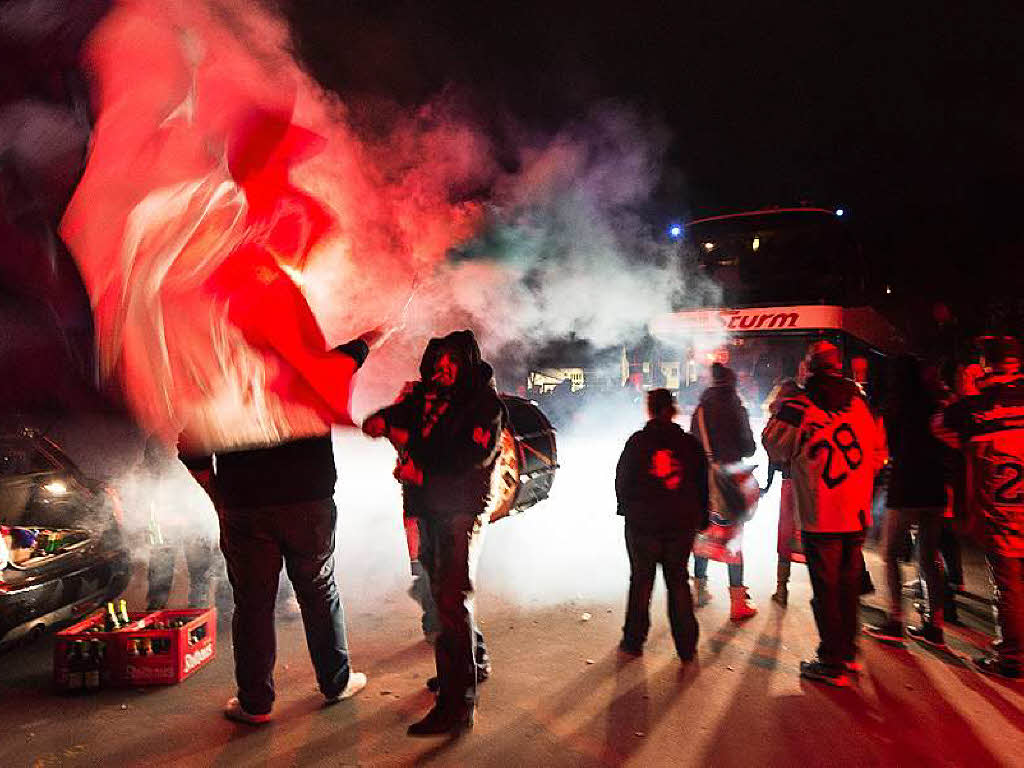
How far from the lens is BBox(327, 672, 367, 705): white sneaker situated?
368cm

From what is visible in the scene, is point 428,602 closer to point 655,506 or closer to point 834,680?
point 655,506

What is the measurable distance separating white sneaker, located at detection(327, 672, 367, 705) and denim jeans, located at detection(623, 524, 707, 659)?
64.6 inches

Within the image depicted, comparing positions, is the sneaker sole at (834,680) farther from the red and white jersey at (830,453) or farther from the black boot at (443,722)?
the black boot at (443,722)

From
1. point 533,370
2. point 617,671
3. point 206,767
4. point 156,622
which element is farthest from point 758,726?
point 533,370

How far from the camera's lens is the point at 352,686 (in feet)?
12.4

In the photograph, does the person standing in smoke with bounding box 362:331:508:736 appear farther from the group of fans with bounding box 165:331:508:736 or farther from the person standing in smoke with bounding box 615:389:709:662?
the person standing in smoke with bounding box 615:389:709:662

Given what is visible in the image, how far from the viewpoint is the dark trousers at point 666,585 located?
13.8 feet

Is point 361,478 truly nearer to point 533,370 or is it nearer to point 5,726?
point 533,370

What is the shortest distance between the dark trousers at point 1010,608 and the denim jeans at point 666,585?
1799 millimetres

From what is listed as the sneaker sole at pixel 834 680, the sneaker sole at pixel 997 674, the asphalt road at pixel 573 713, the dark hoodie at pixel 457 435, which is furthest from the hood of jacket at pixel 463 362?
the sneaker sole at pixel 997 674

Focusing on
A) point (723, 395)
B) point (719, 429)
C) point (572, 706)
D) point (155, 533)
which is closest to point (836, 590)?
point (572, 706)

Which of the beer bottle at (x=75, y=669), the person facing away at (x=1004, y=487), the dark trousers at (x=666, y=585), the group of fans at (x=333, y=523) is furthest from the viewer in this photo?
the dark trousers at (x=666, y=585)

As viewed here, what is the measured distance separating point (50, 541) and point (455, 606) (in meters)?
3.11

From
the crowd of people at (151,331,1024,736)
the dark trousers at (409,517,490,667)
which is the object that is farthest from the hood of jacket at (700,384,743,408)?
the dark trousers at (409,517,490,667)
